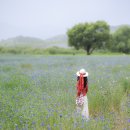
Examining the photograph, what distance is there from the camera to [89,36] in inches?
2221

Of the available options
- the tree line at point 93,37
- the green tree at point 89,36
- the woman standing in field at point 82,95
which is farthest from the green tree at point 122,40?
the woman standing in field at point 82,95

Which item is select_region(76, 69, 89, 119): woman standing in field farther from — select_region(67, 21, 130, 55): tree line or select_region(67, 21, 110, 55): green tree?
select_region(67, 21, 110, 55): green tree

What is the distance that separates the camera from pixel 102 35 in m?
56.1

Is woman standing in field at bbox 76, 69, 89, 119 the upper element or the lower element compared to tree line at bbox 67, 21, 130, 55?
lower

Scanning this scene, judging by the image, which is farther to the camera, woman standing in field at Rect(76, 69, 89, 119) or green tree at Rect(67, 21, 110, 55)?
green tree at Rect(67, 21, 110, 55)

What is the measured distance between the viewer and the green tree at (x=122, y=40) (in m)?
61.7

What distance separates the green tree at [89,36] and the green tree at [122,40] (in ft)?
17.1

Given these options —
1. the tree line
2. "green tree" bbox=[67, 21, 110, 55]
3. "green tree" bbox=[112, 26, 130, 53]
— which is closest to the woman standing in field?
the tree line

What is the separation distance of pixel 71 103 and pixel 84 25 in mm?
54069

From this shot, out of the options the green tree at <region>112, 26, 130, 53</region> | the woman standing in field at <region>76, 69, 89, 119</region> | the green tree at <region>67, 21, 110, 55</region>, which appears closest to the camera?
the woman standing in field at <region>76, 69, 89, 119</region>

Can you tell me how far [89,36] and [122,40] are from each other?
438 inches

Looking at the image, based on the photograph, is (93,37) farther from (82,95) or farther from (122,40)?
(82,95)

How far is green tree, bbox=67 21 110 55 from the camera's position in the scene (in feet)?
185

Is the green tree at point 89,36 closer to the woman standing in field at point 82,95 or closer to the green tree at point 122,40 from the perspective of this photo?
the green tree at point 122,40
